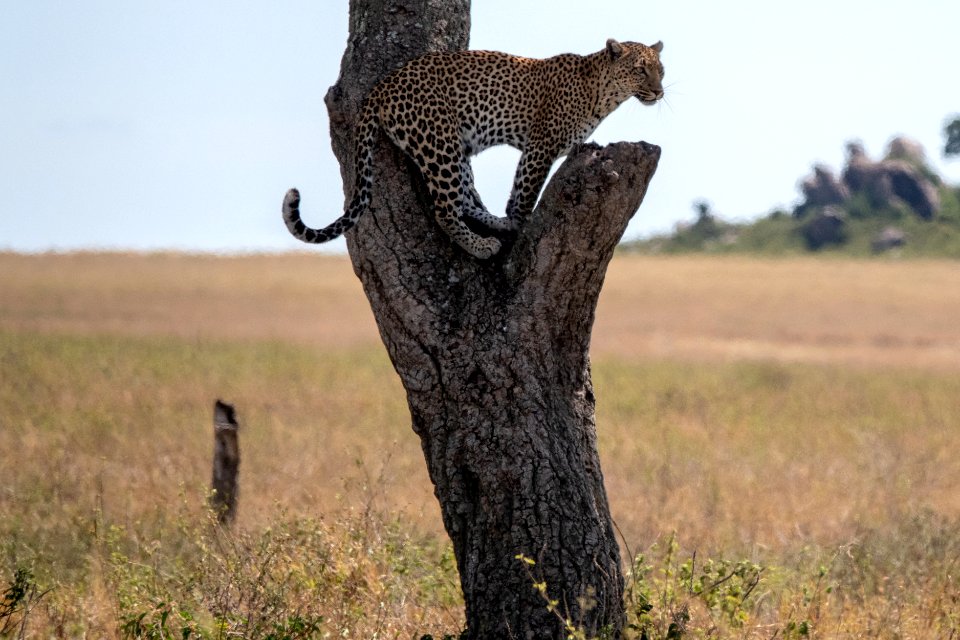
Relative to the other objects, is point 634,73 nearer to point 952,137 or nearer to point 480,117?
point 480,117

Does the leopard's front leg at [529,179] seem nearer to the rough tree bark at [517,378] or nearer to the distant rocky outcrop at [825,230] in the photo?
the rough tree bark at [517,378]

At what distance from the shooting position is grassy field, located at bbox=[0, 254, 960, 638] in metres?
6.33

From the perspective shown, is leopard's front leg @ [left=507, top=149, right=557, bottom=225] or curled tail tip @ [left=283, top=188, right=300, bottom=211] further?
leopard's front leg @ [left=507, top=149, right=557, bottom=225]

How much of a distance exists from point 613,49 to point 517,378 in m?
2.29

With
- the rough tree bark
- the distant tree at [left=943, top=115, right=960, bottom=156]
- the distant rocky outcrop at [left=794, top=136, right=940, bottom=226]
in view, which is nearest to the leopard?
the rough tree bark

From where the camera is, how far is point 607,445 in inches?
562

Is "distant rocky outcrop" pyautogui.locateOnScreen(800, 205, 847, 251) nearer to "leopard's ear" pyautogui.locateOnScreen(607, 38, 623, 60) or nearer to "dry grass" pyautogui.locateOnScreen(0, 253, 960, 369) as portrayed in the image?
"dry grass" pyautogui.locateOnScreen(0, 253, 960, 369)

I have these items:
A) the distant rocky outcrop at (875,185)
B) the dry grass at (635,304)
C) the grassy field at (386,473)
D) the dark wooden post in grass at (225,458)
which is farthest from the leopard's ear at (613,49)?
the distant rocky outcrop at (875,185)

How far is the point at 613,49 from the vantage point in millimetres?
6949

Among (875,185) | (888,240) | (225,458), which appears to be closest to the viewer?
(225,458)

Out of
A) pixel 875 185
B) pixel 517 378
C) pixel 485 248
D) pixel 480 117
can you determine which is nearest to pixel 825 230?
pixel 875 185

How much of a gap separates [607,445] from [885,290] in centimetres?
2916

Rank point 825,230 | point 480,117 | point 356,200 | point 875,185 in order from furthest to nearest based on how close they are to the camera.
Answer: point 875,185
point 825,230
point 480,117
point 356,200

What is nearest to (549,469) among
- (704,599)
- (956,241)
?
(704,599)
